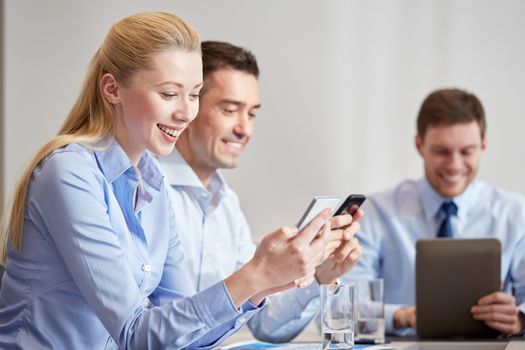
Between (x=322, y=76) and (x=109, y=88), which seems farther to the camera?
(x=322, y=76)

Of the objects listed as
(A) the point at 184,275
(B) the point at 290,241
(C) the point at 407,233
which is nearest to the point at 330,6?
(C) the point at 407,233

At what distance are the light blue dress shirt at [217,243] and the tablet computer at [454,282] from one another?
13.5 inches

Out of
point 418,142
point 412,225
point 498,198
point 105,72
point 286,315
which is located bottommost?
point 286,315

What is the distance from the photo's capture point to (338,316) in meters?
1.91

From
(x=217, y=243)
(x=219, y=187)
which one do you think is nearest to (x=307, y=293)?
(x=217, y=243)

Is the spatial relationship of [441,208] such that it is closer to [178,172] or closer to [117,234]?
[178,172]

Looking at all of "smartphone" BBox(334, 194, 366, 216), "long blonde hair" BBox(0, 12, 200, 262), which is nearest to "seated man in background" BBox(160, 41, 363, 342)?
"smartphone" BBox(334, 194, 366, 216)

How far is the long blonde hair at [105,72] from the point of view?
68.5 inches

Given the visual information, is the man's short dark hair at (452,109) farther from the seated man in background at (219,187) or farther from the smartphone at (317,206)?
the smartphone at (317,206)

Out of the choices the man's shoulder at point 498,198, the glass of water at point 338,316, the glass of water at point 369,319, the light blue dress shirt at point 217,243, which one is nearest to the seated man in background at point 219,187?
the light blue dress shirt at point 217,243

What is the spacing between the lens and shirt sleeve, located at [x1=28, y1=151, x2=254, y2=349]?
1.62 meters

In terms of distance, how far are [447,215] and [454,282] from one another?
33.9 inches

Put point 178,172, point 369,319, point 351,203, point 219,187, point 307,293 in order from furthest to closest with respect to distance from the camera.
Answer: point 219,187 < point 178,172 < point 307,293 < point 369,319 < point 351,203

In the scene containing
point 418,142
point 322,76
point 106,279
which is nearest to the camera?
point 106,279
